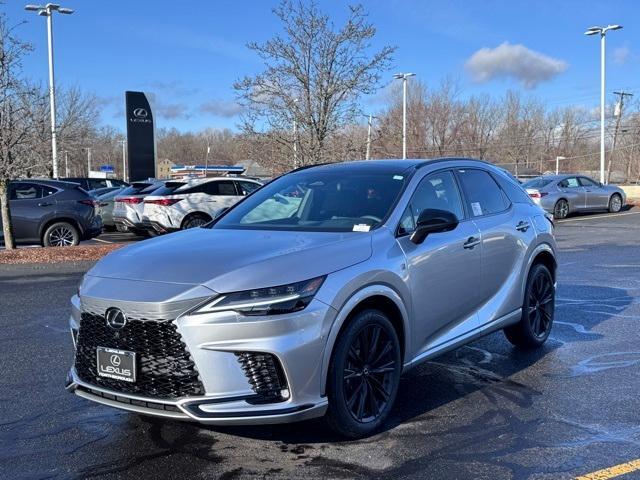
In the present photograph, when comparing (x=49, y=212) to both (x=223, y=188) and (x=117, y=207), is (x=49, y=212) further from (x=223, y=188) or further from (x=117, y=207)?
(x=223, y=188)

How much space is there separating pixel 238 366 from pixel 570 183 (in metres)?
21.7

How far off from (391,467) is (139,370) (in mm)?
1489

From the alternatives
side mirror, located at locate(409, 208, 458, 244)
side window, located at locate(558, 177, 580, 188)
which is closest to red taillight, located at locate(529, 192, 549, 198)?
side window, located at locate(558, 177, 580, 188)

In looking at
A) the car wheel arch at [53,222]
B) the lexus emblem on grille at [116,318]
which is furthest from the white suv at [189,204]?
the lexus emblem on grille at [116,318]

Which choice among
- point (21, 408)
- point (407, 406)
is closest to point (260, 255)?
point (407, 406)

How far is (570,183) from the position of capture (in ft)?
75.6

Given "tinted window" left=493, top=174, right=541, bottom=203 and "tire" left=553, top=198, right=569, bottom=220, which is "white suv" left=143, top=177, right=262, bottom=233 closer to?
"tinted window" left=493, top=174, right=541, bottom=203

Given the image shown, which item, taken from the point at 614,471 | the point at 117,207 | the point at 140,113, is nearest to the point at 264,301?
the point at 614,471

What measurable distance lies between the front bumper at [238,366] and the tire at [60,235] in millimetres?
11952

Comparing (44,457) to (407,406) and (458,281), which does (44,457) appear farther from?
(458,281)

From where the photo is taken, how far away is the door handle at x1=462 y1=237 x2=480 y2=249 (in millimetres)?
5016

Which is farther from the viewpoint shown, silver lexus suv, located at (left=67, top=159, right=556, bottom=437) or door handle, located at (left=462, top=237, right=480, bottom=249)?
door handle, located at (left=462, top=237, right=480, bottom=249)

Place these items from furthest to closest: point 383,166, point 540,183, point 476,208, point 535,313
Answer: point 540,183
point 535,313
point 476,208
point 383,166

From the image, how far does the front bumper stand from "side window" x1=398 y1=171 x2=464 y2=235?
4.26 feet
